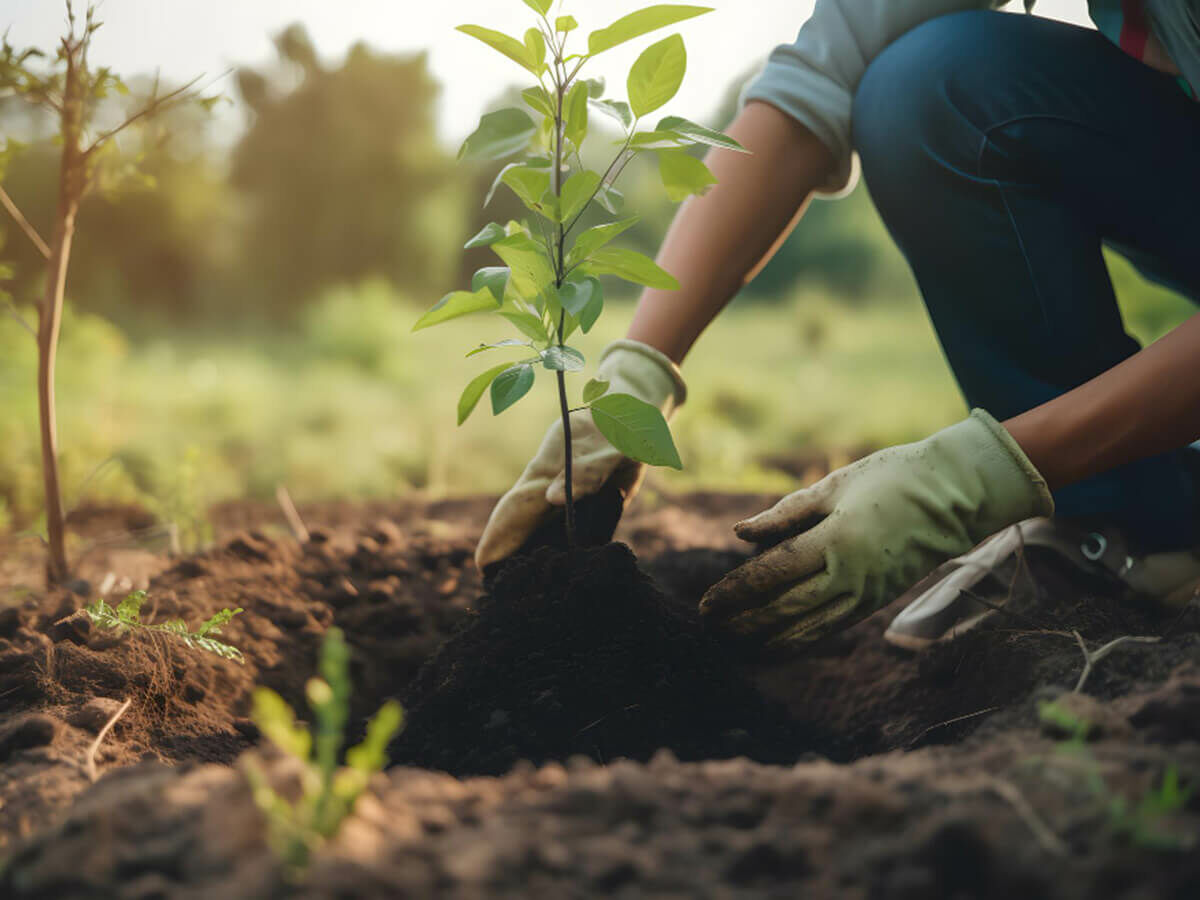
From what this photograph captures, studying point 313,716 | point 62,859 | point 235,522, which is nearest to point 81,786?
point 62,859

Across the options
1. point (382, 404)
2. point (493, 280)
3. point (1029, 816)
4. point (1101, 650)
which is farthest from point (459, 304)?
point (382, 404)

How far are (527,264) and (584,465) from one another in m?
0.44

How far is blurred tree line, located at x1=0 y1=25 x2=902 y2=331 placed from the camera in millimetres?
4609

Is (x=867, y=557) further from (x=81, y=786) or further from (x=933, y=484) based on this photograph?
(x=81, y=786)

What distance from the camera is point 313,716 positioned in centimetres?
134

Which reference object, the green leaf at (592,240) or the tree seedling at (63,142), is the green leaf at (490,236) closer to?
the green leaf at (592,240)

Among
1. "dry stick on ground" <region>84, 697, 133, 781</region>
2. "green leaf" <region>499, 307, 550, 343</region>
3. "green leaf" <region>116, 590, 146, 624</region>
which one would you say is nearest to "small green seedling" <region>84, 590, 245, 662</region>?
"green leaf" <region>116, 590, 146, 624</region>

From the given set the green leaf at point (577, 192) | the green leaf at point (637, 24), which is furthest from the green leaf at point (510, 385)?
the green leaf at point (637, 24)

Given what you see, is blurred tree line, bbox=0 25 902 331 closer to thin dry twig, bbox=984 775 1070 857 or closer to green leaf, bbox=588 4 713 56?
green leaf, bbox=588 4 713 56

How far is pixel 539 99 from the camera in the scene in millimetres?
1118

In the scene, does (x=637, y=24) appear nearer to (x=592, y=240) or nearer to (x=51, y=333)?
(x=592, y=240)

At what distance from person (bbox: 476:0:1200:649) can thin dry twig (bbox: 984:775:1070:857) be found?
21.6 inches

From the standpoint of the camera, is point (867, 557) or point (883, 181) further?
point (883, 181)

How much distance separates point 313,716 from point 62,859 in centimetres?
77
